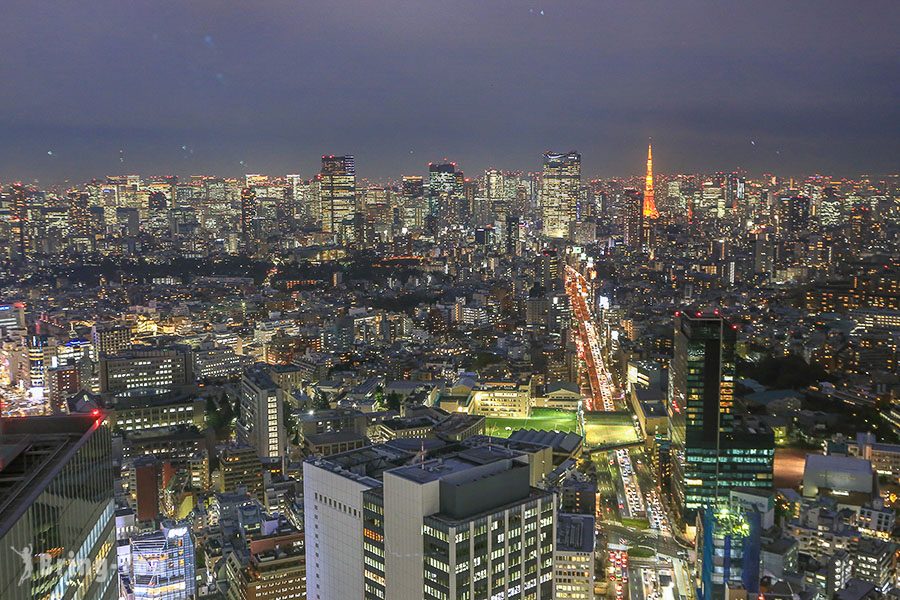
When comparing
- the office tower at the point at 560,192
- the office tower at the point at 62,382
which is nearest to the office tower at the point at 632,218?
the office tower at the point at 560,192

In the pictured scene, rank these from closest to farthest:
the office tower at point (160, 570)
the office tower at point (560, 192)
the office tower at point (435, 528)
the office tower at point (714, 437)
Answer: the office tower at point (435, 528)
the office tower at point (160, 570)
the office tower at point (714, 437)
the office tower at point (560, 192)

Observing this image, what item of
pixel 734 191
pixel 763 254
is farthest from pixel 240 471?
pixel 763 254

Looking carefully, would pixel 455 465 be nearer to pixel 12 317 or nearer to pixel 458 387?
pixel 458 387

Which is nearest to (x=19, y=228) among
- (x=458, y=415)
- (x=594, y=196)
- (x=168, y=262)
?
(x=168, y=262)

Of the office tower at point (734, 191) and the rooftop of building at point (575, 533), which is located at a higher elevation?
the office tower at point (734, 191)

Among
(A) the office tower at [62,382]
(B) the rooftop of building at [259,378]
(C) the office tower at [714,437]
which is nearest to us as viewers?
(C) the office tower at [714,437]

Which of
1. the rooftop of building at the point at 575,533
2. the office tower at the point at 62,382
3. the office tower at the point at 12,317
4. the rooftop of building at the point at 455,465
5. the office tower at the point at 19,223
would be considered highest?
the office tower at the point at 19,223

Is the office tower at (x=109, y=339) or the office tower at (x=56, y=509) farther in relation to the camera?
the office tower at (x=109, y=339)

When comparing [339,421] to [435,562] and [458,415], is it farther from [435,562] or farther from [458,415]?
[435,562]

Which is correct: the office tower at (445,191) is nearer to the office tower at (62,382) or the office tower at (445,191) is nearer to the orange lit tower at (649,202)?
the orange lit tower at (649,202)
